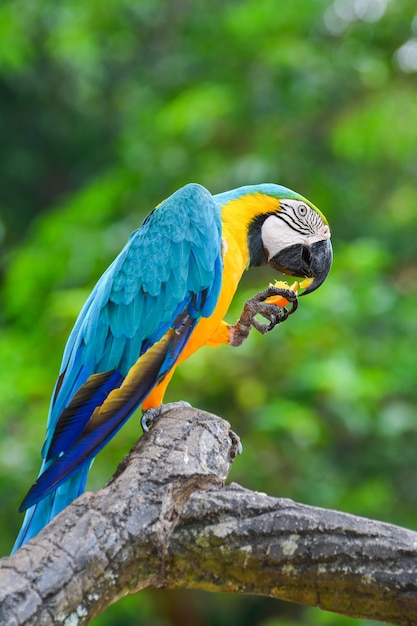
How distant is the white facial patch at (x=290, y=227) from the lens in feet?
5.47

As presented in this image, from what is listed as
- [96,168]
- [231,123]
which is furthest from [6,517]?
[96,168]

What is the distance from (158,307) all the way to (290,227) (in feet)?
1.14

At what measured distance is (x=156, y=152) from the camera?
3.74 meters

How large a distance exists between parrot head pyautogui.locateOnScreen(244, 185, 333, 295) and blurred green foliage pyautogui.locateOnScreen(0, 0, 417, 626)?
1.02 m

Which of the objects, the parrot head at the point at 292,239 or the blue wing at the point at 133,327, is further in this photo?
the parrot head at the point at 292,239

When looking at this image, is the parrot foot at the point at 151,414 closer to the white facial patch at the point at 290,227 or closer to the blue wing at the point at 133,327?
the blue wing at the point at 133,327

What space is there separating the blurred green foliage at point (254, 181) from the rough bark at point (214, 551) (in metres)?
1.53

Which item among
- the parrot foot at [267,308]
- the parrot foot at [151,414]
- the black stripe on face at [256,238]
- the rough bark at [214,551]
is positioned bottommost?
the rough bark at [214,551]

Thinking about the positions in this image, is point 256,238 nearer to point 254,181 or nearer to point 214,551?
point 214,551

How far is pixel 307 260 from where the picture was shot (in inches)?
68.0

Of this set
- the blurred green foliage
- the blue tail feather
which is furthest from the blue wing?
the blurred green foliage

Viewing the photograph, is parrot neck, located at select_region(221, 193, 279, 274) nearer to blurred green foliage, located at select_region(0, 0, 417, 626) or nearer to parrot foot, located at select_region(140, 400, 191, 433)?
parrot foot, located at select_region(140, 400, 191, 433)

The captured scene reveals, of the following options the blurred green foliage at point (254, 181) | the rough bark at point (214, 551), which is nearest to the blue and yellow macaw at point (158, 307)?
the rough bark at point (214, 551)

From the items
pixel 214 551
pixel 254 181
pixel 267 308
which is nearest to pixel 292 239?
pixel 267 308
